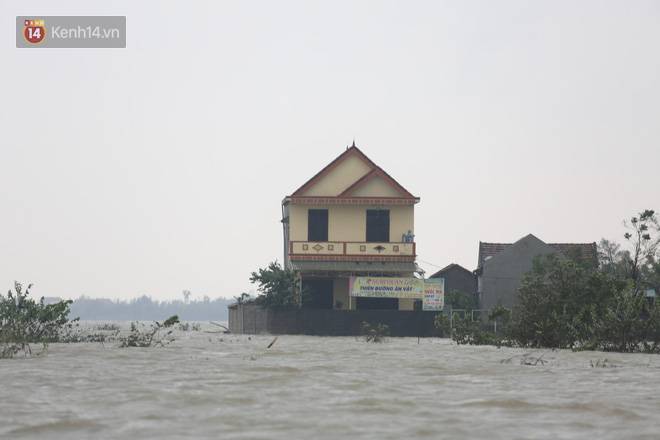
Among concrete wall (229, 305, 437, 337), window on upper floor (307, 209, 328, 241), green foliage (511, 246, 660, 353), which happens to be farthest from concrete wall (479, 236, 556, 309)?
green foliage (511, 246, 660, 353)

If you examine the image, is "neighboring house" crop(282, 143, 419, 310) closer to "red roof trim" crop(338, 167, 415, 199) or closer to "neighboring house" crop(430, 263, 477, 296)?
"red roof trim" crop(338, 167, 415, 199)

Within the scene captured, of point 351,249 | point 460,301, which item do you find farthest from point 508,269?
point 351,249

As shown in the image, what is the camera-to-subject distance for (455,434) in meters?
9.20

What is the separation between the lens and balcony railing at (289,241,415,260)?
4616cm

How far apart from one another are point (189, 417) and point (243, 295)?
4077 centimetres

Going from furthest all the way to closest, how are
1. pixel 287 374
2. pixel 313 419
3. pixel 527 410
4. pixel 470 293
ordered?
pixel 470 293 < pixel 287 374 < pixel 527 410 < pixel 313 419

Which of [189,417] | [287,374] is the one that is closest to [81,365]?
[287,374]

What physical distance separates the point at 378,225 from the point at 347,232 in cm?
156

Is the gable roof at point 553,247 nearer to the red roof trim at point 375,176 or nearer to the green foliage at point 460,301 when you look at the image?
the green foliage at point 460,301

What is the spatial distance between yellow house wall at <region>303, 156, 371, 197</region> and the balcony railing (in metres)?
2.63

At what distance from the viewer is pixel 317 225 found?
46906 millimetres

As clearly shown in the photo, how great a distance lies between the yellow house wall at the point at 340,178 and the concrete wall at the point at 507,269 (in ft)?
30.3

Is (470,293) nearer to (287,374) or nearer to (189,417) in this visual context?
(287,374)

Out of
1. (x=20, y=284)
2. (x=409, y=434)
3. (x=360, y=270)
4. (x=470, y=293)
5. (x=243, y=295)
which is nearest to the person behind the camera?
(x=409, y=434)
